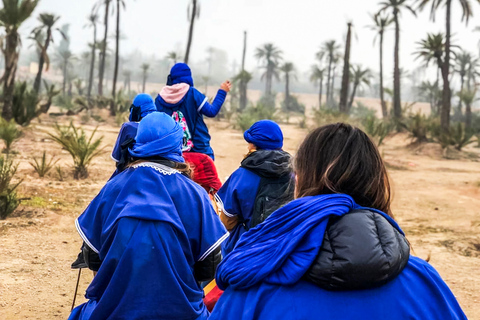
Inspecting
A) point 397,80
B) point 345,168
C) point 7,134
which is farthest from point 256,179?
point 397,80

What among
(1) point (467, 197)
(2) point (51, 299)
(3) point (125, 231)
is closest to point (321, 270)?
(3) point (125, 231)

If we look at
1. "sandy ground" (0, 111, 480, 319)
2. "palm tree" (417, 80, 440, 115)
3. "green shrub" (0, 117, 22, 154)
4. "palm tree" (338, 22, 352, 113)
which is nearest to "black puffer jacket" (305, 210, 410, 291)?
"sandy ground" (0, 111, 480, 319)

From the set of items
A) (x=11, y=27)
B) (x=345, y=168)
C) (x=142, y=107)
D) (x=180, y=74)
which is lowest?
(x=345, y=168)

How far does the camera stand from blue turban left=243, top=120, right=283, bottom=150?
3.29 m

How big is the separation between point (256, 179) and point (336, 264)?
2.09 m

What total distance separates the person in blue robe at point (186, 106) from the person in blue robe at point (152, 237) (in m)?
2.33

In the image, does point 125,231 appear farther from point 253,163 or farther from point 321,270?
point 253,163

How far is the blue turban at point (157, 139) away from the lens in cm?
217

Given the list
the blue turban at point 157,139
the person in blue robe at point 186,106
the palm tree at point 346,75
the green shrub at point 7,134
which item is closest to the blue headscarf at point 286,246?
the blue turban at point 157,139

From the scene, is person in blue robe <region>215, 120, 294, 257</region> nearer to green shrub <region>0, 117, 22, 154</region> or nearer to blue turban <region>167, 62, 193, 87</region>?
blue turban <region>167, 62, 193, 87</region>

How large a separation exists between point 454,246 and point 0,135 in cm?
838

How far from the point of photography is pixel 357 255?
1078 mm

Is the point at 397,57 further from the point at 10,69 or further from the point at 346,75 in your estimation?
the point at 10,69

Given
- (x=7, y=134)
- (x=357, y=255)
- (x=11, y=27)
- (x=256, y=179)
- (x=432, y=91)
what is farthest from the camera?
(x=432, y=91)
